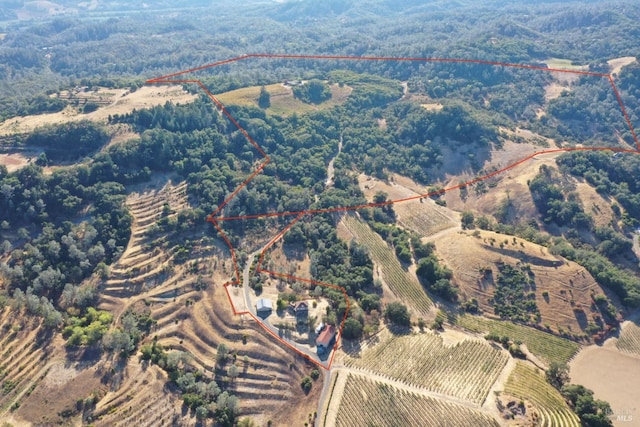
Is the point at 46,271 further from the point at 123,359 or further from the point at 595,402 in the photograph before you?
the point at 595,402

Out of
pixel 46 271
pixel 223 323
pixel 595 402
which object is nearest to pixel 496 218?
pixel 595 402

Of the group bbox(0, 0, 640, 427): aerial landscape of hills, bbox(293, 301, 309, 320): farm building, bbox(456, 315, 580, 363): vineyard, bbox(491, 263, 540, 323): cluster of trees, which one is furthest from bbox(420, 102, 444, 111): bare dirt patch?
bbox(293, 301, 309, 320): farm building

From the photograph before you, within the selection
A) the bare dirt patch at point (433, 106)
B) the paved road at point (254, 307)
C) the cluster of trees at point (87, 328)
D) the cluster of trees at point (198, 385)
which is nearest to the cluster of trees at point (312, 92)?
the bare dirt patch at point (433, 106)

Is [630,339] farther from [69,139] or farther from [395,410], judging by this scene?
[69,139]

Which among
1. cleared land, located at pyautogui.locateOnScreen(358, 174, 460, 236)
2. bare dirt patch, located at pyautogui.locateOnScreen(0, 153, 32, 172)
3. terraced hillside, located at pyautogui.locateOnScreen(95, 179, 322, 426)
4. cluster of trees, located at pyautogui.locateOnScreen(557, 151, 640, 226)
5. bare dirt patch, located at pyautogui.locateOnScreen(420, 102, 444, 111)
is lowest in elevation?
cleared land, located at pyautogui.locateOnScreen(358, 174, 460, 236)

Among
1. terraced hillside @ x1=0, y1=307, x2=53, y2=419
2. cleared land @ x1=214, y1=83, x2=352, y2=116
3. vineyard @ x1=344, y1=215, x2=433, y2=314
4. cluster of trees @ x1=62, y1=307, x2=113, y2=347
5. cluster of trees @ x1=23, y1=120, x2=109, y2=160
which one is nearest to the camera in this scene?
terraced hillside @ x1=0, y1=307, x2=53, y2=419

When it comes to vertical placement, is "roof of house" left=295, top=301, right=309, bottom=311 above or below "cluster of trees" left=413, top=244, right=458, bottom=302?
above

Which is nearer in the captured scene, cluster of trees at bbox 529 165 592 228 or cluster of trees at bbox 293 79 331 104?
cluster of trees at bbox 529 165 592 228

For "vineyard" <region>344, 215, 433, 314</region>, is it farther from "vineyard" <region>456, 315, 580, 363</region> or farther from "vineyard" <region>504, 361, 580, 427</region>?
"vineyard" <region>504, 361, 580, 427</region>
